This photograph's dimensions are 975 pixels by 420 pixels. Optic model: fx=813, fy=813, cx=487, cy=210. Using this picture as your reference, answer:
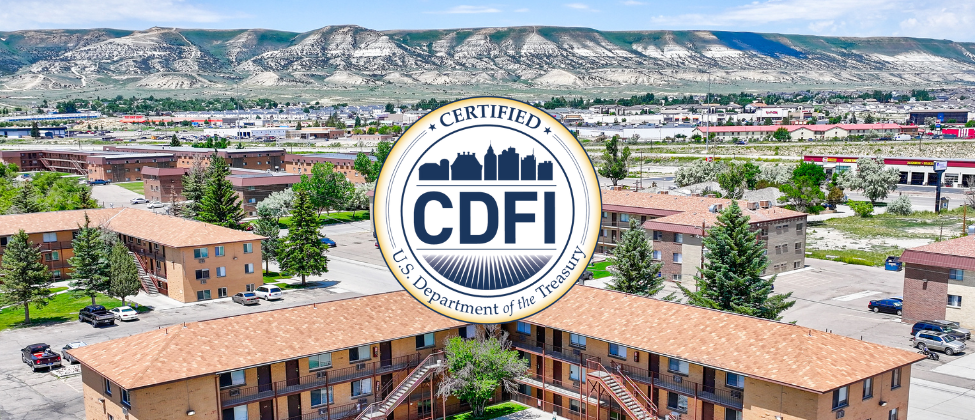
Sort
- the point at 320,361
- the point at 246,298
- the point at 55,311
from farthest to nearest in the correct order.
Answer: the point at 246,298 < the point at 55,311 < the point at 320,361

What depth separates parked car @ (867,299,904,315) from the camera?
59088 millimetres

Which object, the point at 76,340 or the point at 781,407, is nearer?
the point at 781,407

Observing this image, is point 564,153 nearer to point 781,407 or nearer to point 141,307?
point 781,407

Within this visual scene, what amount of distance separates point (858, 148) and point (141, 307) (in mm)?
170965

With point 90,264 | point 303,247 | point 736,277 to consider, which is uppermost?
point 736,277

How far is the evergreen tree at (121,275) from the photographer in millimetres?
60875

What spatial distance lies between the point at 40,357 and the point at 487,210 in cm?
3608

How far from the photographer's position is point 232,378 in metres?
34.5

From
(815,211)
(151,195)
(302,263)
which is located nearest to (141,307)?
(302,263)

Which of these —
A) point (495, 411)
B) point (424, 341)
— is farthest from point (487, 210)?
point (495, 411)

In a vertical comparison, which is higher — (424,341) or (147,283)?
(424,341)

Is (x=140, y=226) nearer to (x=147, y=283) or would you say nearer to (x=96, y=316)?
(x=147, y=283)

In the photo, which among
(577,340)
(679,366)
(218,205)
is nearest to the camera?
(679,366)

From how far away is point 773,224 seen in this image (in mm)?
72000
